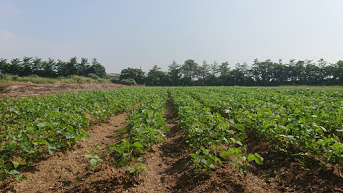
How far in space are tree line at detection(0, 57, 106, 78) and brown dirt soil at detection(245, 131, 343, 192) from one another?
64.5 metres

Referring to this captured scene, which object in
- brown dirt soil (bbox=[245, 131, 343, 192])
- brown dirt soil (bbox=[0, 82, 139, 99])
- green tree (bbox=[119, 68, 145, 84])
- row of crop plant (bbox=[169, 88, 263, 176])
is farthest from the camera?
green tree (bbox=[119, 68, 145, 84])

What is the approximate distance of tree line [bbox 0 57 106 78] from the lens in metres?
46.4

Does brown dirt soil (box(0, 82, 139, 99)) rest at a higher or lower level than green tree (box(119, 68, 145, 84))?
lower

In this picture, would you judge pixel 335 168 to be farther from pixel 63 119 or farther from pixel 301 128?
pixel 63 119

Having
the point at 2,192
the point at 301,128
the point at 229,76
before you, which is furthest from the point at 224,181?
the point at 229,76

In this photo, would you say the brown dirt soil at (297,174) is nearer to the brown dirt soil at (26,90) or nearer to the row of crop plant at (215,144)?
the row of crop plant at (215,144)

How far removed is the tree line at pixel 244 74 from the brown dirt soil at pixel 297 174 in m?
60.6

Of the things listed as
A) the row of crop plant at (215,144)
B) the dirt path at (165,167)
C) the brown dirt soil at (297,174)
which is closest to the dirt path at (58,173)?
the dirt path at (165,167)

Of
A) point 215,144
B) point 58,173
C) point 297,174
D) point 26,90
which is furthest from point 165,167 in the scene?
point 26,90

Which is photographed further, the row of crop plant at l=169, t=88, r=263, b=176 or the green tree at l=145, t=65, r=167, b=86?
the green tree at l=145, t=65, r=167, b=86

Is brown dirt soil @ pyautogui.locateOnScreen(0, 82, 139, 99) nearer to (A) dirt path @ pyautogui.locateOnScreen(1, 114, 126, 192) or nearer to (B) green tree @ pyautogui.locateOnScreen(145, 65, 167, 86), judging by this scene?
(A) dirt path @ pyautogui.locateOnScreen(1, 114, 126, 192)

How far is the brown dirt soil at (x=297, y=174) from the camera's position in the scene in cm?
249

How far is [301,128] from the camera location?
3059 millimetres

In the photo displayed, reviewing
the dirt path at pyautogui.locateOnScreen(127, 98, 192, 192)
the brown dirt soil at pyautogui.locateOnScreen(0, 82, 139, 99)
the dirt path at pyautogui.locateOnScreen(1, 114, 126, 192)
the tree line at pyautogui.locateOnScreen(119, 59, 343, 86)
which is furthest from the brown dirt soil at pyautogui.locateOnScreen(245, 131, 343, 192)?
the tree line at pyautogui.locateOnScreen(119, 59, 343, 86)
